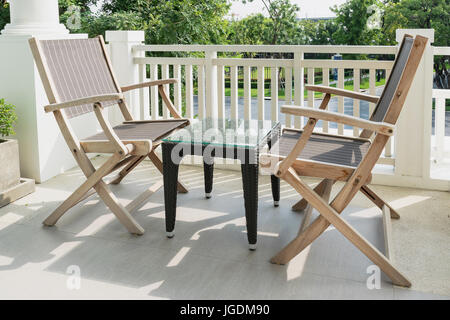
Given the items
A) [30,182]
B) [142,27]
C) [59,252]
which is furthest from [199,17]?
[59,252]

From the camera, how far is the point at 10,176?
3.46 m

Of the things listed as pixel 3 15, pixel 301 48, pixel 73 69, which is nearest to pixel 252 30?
pixel 3 15

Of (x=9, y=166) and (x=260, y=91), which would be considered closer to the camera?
(x=9, y=166)

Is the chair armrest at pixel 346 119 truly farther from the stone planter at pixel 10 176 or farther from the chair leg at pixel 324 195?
the stone planter at pixel 10 176

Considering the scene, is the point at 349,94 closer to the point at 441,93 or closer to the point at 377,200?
the point at 377,200

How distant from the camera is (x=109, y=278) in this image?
237 centimetres

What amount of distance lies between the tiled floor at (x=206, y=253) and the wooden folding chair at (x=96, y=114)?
160 mm

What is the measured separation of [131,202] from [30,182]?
87 centimetres

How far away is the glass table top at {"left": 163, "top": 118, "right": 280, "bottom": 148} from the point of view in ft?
8.80

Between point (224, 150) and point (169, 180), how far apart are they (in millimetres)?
343

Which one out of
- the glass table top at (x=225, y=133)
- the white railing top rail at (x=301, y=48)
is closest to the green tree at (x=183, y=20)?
the white railing top rail at (x=301, y=48)

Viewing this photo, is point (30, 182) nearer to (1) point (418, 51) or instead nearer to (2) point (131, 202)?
(2) point (131, 202)

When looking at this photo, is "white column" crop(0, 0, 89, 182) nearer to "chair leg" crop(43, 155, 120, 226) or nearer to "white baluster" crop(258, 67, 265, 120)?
"chair leg" crop(43, 155, 120, 226)

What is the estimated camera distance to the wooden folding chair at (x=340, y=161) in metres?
2.28
